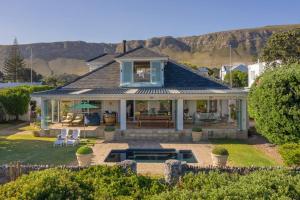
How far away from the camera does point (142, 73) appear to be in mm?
27734

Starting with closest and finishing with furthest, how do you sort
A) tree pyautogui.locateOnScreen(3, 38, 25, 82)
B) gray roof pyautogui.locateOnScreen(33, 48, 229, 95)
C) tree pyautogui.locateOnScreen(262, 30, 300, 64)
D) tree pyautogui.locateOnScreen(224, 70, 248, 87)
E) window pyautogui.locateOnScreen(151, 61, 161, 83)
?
1. gray roof pyautogui.locateOnScreen(33, 48, 229, 95)
2. window pyautogui.locateOnScreen(151, 61, 161, 83)
3. tree pyautogui.locateOnScreen(262, 30, 300, 64)
4. tree pyautogui.locateOnScreen(224, 70, 248, 87)
5. tree pyautogui.locateOnScreen(3, 38, 25, 82)

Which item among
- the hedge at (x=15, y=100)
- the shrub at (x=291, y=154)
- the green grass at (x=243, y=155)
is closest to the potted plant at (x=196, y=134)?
the green grass at (x=243, y=155)

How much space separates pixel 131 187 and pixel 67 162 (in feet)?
26.5

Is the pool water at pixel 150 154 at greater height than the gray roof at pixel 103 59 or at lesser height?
lesser

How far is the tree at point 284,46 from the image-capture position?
38062 mm

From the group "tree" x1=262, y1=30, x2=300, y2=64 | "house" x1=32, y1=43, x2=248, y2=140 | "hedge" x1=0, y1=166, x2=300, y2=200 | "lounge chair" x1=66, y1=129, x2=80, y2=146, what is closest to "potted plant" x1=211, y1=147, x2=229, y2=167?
"hedge" x1=0, y1=166, x2=300, y2=200

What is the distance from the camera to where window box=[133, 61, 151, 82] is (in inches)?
1085

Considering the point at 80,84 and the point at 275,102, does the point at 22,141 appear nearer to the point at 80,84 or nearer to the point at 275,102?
the point at 80,84

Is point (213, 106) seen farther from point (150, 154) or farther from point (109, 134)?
point (150, 154)

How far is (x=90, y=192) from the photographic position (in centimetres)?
831

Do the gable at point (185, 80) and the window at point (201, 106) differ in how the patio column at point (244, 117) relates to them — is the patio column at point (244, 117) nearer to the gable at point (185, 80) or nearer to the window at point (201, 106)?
the gable at point (185, 80)

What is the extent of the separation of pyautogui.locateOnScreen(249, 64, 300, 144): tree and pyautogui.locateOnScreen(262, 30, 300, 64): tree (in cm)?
2091

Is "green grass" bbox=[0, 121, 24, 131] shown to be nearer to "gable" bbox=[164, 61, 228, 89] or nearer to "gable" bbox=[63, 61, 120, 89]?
"gable" bbox=[63, 61, 120, 89]

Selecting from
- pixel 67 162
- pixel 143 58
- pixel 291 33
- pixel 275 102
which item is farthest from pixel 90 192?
pixel 291 33
